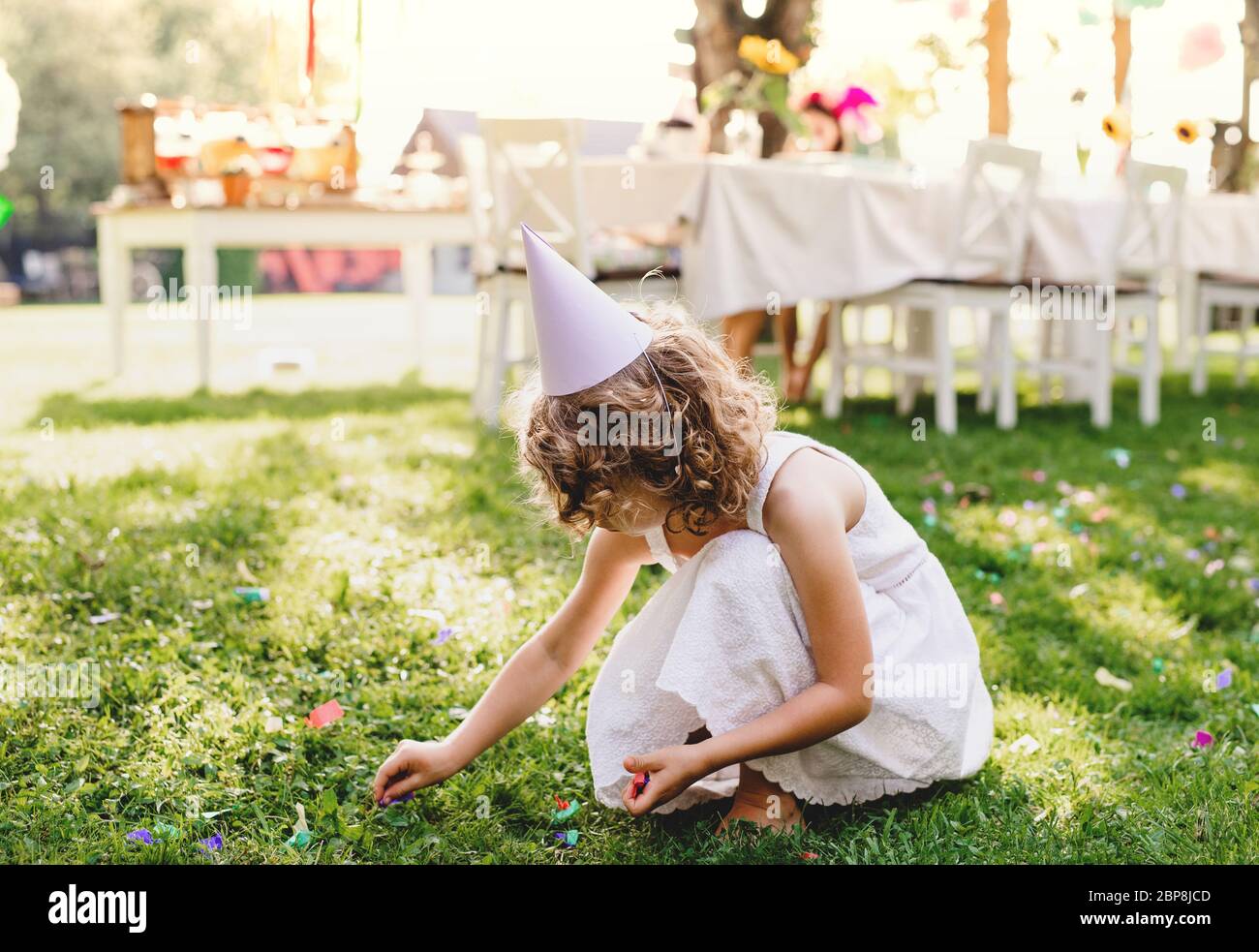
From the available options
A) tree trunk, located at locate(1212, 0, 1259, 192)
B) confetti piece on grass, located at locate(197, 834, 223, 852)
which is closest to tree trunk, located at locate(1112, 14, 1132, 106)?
tree trunk, located at locate(1212, 0, 1259, 192)

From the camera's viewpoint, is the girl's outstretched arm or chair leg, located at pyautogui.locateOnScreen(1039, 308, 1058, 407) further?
chair leg, located at pyautogui.locateOnScreen(1039, 308, 1058, 407)

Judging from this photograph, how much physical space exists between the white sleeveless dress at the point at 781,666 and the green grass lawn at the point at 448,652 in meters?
0.07

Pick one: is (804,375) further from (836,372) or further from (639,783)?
(639,783)

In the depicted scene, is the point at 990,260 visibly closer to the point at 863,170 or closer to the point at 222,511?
the point at 863,170

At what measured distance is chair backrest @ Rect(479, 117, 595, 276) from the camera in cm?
421

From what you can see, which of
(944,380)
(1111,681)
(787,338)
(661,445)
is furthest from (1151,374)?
(661,445)

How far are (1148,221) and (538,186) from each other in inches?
106

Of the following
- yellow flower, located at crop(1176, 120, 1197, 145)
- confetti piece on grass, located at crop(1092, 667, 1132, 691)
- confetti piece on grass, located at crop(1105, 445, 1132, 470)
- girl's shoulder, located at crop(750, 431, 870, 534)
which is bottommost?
confetti piece on grass, located at crop(1092, 667, 1132, 691)

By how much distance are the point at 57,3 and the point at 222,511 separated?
72.1 feet

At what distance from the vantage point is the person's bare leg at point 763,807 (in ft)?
5.05

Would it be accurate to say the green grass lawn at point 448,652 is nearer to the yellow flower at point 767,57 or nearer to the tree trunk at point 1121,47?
the yellow flower at point 767,57

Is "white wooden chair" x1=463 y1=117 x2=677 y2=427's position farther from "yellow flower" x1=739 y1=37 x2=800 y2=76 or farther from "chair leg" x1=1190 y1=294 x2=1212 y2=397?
"chair leg" x1=1190 y1=294 x2=1212 y2=397

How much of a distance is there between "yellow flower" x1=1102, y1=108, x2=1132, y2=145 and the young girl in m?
5.08

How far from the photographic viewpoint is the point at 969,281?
4723mm
